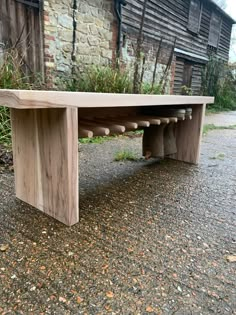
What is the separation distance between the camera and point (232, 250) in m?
0.97

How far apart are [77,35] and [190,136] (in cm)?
278

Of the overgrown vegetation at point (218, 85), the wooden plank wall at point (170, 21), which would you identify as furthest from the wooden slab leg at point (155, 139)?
the overgrown vegetation at point (218, 85)

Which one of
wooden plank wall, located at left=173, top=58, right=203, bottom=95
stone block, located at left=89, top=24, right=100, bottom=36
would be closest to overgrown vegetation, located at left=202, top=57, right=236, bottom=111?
wooden plank wall, located at left=173, top=58, right=203, bottom=95

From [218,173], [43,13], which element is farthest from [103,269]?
[43,13]

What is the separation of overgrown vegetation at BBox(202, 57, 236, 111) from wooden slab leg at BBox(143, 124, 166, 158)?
24.0 feet

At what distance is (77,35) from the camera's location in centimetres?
383

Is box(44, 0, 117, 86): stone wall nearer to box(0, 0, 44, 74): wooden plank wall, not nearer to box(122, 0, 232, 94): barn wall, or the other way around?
box(0, 0, 44, 74): wooden plank wall

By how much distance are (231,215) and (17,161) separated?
1137 millimetres

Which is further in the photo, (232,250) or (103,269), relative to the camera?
(232,250)

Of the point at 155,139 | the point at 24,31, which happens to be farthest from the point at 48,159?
the point at 24,31

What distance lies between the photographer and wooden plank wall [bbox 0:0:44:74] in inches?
118

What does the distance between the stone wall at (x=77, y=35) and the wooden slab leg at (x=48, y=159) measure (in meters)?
2.53

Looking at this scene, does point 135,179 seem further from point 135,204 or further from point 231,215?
point 231,215

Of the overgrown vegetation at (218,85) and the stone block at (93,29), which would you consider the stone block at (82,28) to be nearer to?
the stone block at (93,29)
